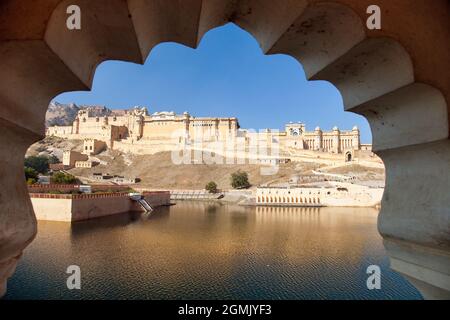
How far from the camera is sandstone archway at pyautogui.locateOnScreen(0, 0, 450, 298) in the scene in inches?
71.3

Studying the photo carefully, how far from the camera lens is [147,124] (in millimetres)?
97062

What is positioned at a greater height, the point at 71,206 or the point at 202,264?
the point at 71,206

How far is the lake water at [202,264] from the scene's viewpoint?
37.6 feet

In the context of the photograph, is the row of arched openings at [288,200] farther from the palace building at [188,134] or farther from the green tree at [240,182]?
the palace building at [188,134]

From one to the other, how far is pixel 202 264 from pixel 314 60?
46.6 feet

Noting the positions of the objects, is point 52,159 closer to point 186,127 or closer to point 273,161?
point 186,127

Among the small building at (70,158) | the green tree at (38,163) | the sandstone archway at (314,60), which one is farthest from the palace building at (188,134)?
the sandstone archway at (314,60)

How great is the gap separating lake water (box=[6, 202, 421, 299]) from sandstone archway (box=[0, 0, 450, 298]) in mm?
9840

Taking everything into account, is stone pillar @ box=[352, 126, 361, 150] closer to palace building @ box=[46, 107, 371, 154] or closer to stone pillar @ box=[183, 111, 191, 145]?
palace building @ box=[46, 107, 371, 154]

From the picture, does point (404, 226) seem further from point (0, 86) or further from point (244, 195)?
point (244, 195)

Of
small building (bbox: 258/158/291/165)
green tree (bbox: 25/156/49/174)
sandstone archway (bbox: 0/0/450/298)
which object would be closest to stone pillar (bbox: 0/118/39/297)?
sandstone archway (bbox: 0/0/450/298)

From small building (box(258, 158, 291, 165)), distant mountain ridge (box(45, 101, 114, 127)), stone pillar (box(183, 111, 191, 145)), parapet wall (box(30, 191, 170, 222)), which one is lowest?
parapet wall (box(30, 191, 170, 222))

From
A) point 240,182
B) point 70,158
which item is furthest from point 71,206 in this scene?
point 70,158

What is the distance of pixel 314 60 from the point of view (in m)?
2.50
